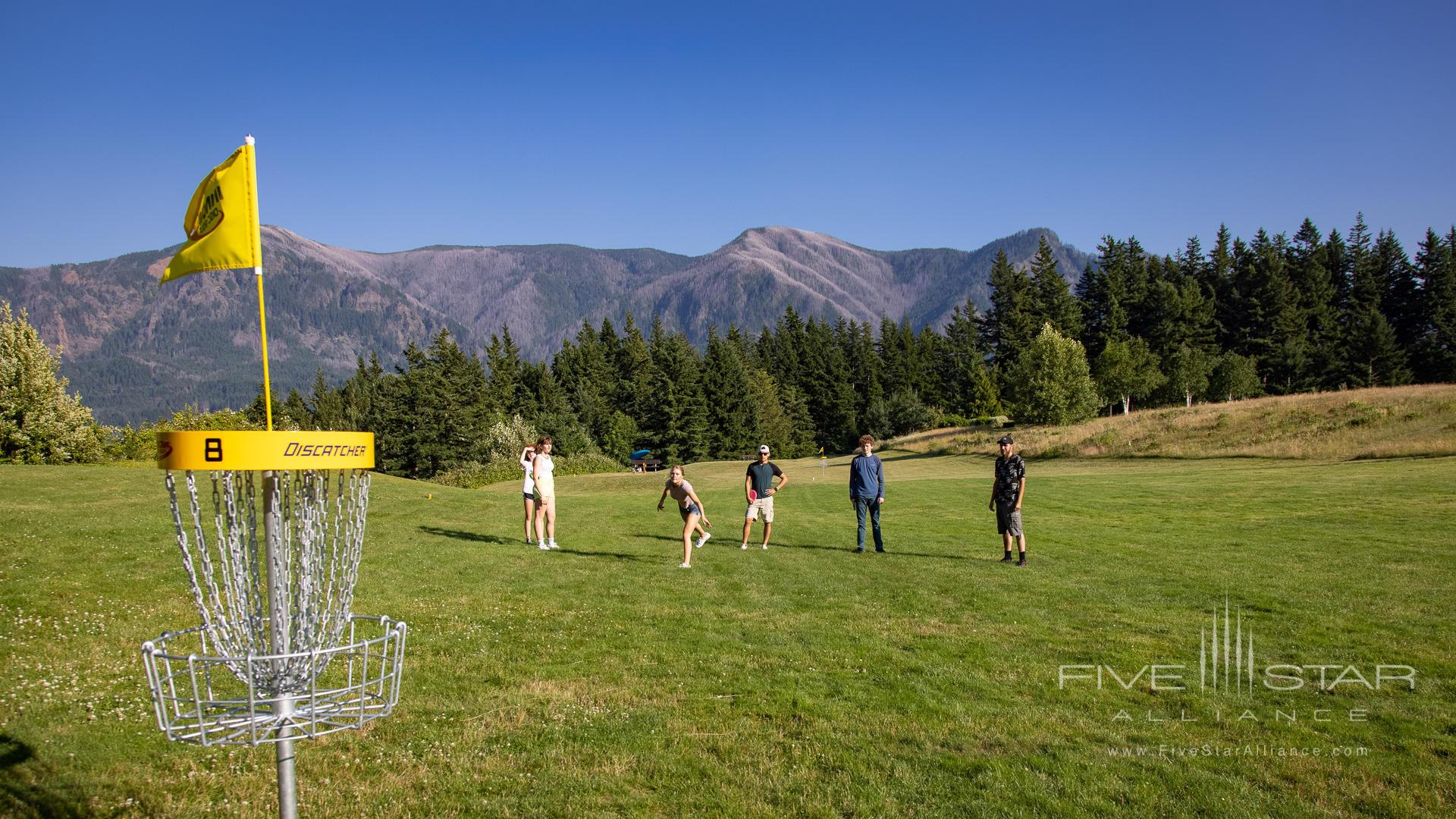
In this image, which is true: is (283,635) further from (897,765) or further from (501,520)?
(501,520)

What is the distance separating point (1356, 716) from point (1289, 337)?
94.9 m

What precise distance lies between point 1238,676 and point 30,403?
49530 mm

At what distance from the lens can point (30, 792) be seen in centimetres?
521

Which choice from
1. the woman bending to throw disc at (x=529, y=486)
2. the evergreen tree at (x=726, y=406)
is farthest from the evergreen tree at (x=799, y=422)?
the woman bending to throw disc at (x=529, y=486)

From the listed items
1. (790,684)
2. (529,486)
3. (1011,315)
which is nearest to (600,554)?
(529,486)

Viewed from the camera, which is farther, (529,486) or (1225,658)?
(529,486)

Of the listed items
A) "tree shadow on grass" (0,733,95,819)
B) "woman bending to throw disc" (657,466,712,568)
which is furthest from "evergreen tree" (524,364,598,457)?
"tree shadow on grass" (0,733,95,819)

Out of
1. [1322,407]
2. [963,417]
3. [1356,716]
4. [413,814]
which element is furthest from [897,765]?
[963,417]

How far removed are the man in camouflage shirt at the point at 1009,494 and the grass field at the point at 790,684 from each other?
630mm

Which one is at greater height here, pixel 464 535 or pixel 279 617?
pixel 279 617

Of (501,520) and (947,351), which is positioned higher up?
(947,351)

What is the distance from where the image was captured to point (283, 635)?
11.8 feet

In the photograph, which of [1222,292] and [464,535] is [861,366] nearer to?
[1222,292]

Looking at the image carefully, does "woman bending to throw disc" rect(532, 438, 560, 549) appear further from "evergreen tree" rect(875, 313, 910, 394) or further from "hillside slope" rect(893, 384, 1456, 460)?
"evergreen tree" rect(875, 313, 910, 394)
